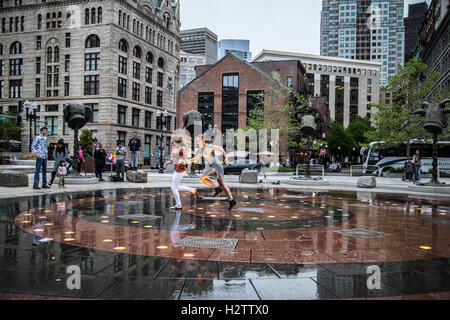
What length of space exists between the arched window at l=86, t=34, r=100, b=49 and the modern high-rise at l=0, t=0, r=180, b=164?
0.49 ft

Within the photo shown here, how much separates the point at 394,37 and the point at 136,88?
164943 mm

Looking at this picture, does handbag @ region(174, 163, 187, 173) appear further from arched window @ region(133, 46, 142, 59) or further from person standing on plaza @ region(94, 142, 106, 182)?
arched window @ region(133, 46, 142, 59)

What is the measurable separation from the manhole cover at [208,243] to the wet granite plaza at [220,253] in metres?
0.02

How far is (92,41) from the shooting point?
4912cm

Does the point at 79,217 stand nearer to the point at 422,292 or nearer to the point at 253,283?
the point at 253,283

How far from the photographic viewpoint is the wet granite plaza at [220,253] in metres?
3.13

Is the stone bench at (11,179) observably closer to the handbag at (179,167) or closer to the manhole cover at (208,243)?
the handbag at (179,167)

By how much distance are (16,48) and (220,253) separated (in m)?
63.0

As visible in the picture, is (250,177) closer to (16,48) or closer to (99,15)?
(99,15)

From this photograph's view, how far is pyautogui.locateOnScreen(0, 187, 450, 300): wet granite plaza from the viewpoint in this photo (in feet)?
10.3

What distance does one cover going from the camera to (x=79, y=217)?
7023mm

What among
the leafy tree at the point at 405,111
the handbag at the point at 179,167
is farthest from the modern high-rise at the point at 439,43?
the handbag at the point at 179,167

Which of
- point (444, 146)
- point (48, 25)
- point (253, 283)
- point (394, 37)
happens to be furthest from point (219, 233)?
point (394, 37)
